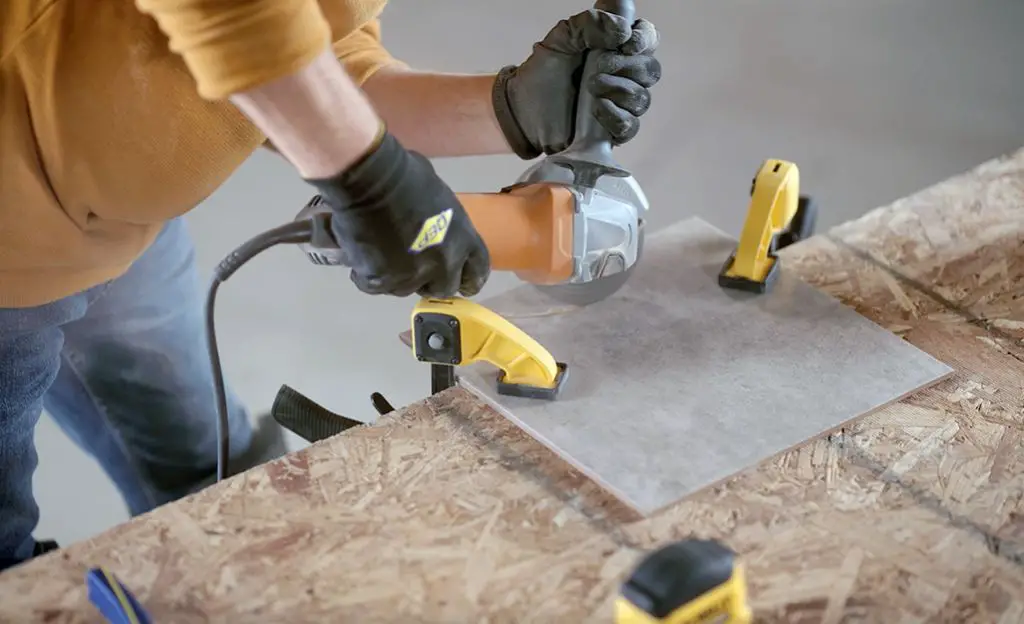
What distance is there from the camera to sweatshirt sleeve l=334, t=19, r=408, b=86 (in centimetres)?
151

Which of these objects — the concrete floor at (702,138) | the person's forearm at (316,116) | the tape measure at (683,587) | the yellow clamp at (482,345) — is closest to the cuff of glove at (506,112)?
the yellow clamp at (482,345)

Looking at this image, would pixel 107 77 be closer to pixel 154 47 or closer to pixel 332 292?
pixel 154 47

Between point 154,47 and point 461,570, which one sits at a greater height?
point 154,47

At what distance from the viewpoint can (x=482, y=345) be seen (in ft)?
4.18

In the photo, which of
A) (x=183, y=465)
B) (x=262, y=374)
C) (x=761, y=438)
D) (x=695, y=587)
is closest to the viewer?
(x=695, y=587)

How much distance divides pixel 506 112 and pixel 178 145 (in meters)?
0.51

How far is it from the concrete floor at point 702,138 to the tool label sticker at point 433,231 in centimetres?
129

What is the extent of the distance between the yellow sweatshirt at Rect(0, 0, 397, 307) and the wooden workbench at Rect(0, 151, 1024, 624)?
0.34 metres

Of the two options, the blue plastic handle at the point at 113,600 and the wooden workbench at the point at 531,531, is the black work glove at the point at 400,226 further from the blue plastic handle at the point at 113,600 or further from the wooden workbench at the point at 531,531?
the blue plastic handle at the point at 113,600

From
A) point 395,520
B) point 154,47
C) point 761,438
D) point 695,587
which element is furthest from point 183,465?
point 695,587

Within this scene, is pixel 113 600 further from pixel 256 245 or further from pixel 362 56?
pixel 362 56

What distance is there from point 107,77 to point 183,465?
82cm

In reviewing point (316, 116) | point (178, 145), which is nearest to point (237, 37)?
point (316, 116)

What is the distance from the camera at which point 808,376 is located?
1305 millimetres
